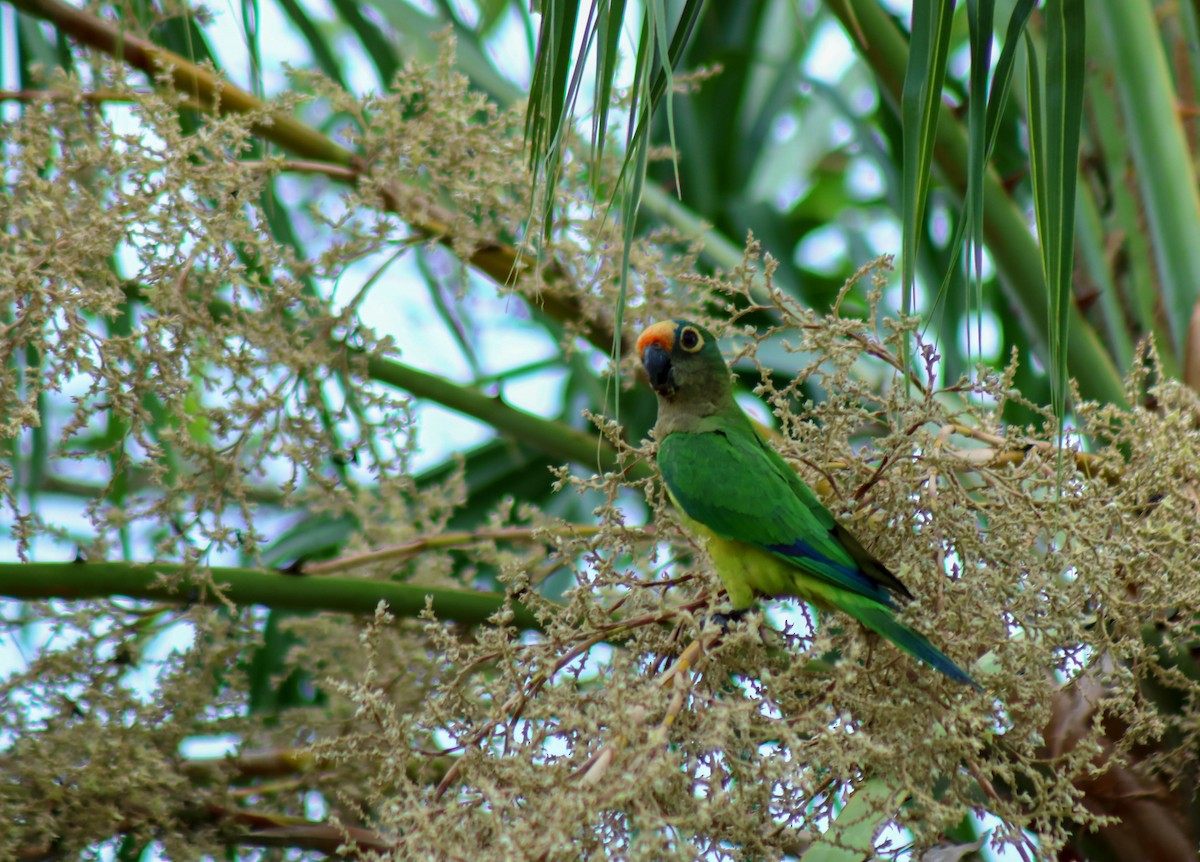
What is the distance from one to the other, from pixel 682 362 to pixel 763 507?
0.53 metres

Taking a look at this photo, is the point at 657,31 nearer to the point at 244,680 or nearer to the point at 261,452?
the point at 261,452

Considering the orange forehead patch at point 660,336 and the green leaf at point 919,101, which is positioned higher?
the orange forehead patch at point 660,336

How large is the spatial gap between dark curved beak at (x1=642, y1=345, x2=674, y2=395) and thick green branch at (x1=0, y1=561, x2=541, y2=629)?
1.96ft

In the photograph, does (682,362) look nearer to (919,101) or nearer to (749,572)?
(749,572)

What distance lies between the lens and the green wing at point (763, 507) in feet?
7.16

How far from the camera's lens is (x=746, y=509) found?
7.90 feet

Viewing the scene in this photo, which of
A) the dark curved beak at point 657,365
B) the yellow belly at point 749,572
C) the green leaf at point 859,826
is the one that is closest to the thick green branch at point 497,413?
the dark curved beak at point 657,365

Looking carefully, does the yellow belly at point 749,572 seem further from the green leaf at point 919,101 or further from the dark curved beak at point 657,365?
the green leaf at point 919,101

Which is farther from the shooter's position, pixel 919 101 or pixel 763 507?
pixel 763 507

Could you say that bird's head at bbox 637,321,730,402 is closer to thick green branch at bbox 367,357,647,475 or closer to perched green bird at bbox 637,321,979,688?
perched green bird at bbox 637,321,979,688

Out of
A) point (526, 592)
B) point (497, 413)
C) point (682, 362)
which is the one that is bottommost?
point (526, 592)

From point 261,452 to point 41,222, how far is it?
60 cm

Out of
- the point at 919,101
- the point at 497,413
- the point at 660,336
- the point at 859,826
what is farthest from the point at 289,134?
the point at 859,826

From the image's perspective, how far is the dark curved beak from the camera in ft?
9.12
